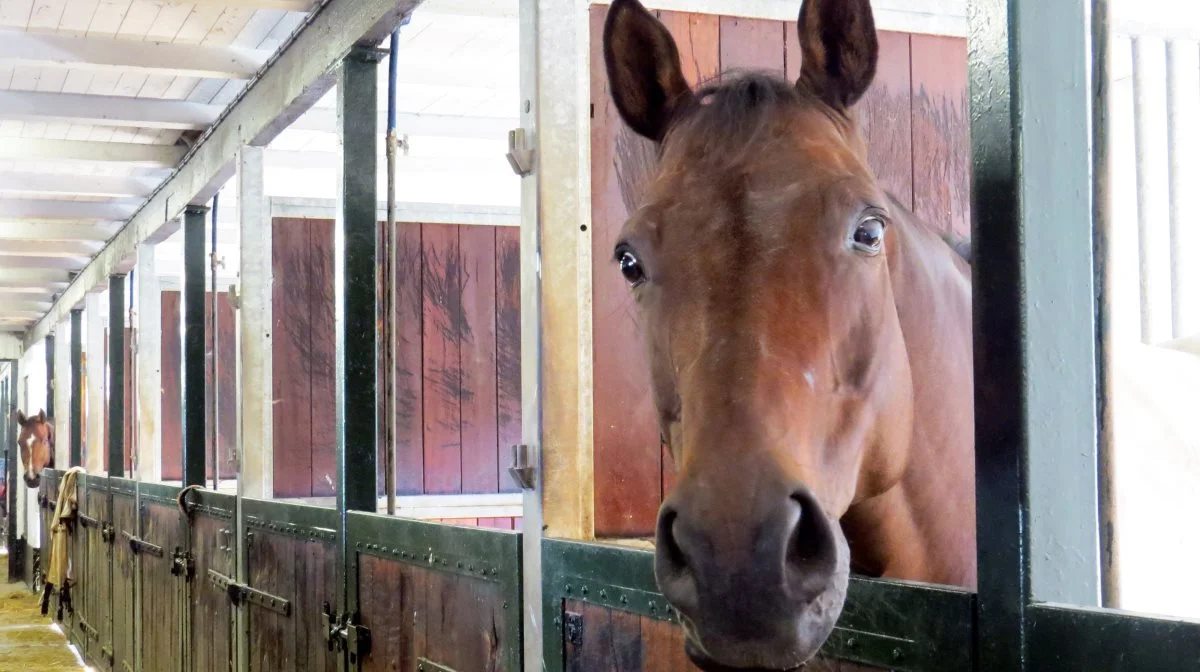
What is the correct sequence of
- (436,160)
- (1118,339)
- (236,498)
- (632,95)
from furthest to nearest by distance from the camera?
(436,160), (236,498), (632,95), (1118,339)

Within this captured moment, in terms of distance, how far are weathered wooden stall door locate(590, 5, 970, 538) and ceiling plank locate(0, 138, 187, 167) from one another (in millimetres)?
Answer: 4504

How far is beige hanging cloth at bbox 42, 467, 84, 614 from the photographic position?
33.6 ft

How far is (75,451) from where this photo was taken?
12.4m

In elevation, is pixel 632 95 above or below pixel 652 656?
above

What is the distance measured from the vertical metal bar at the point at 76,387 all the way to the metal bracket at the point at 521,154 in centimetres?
1002

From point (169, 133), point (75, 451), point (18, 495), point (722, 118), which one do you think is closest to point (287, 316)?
point (169, 133)

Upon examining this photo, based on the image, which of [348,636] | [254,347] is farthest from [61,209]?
[348,636]

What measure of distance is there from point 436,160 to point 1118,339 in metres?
5.60

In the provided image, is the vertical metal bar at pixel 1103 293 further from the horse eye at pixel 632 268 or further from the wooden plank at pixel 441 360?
the wooden plank at pixel 441 360

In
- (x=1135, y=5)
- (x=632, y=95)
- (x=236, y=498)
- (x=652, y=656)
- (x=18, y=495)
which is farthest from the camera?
(x=18, y=495)

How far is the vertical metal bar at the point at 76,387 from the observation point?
37.7 ft

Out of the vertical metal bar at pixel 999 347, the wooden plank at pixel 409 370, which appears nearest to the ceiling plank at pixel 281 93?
the wooden plank at pixel 409 370

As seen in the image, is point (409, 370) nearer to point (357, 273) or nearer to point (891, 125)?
point (357, 273)

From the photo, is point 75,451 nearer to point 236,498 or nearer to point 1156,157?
point 236,498
